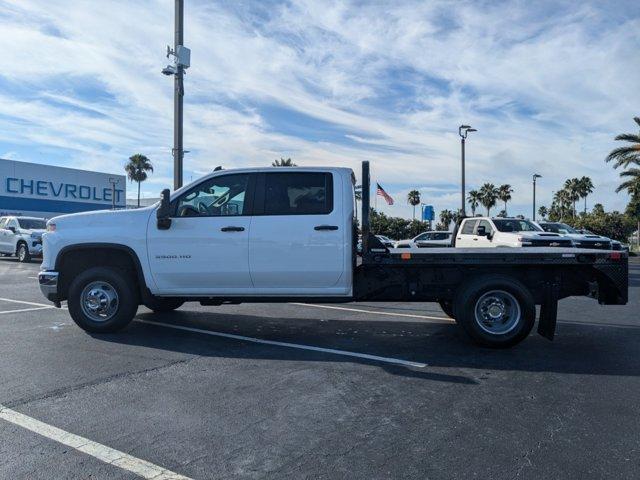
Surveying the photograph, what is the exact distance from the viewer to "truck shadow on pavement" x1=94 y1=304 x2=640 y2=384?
230 inches

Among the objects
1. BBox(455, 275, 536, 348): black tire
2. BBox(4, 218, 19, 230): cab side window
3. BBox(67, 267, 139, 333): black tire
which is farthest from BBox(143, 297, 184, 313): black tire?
BBox(4, 218, 19, 230): cab side window

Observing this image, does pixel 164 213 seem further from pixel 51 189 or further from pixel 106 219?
pixel 51 189

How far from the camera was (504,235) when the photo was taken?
16.2 metres

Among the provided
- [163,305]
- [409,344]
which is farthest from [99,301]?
[409,344]

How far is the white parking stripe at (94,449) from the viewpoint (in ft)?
11.0

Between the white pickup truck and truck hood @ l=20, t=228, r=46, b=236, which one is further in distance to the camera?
truck hood @ l=20, t=228, r=46, b=236

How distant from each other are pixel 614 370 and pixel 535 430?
87.9 inches

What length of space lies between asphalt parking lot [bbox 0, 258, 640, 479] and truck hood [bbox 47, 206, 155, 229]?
1440 millimetres

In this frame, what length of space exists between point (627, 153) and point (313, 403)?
127 ft

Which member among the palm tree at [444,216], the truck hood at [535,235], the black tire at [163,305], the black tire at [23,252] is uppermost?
the palm tree at [444,216]

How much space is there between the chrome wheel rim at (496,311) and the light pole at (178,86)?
1051cm

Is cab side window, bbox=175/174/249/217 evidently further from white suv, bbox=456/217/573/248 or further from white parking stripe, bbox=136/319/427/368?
white suv, bbox=456/217/573/248

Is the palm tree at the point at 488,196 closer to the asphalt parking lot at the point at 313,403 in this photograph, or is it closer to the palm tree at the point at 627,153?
the palm tree at the point at 627,153

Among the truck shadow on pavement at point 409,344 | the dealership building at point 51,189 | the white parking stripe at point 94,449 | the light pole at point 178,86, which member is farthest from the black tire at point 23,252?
the white parking stripe at point 94,449
